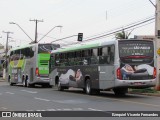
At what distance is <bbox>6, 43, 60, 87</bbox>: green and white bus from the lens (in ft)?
115

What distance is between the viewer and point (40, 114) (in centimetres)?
1481

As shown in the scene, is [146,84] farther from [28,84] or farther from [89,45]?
[28,84]

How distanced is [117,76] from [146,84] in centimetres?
168

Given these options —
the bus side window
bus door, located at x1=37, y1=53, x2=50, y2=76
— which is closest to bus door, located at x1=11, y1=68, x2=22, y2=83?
bus door, located at x1=37, y1=53, x2=50, y2=76

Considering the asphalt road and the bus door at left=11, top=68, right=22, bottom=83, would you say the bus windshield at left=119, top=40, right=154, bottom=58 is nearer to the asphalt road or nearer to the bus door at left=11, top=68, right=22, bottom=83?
the asphalt road

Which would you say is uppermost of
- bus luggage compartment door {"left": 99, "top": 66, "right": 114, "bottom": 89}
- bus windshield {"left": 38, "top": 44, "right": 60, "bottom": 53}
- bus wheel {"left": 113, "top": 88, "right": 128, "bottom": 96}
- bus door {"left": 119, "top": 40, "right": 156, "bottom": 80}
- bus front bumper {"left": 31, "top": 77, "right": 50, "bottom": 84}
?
bus windshield {"left": 38, "top": 44, "right": 60, "bottom": 53}

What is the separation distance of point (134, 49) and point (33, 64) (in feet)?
49.8

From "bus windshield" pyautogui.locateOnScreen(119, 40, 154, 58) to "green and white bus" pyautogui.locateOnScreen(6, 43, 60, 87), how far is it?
13.3 meters

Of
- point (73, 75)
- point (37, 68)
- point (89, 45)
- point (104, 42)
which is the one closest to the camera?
point (104, 42)

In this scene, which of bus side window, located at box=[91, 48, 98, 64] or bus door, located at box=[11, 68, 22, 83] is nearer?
bus side window, located at box=[91, 48, 98, 64]

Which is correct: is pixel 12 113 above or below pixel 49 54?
below

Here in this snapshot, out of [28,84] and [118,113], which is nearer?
[118,113]

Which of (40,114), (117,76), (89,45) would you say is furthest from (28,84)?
(40,114)

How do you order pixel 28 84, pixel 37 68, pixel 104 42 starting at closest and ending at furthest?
pixel 104 42 → pixel 37 68 → pixel 28 84
